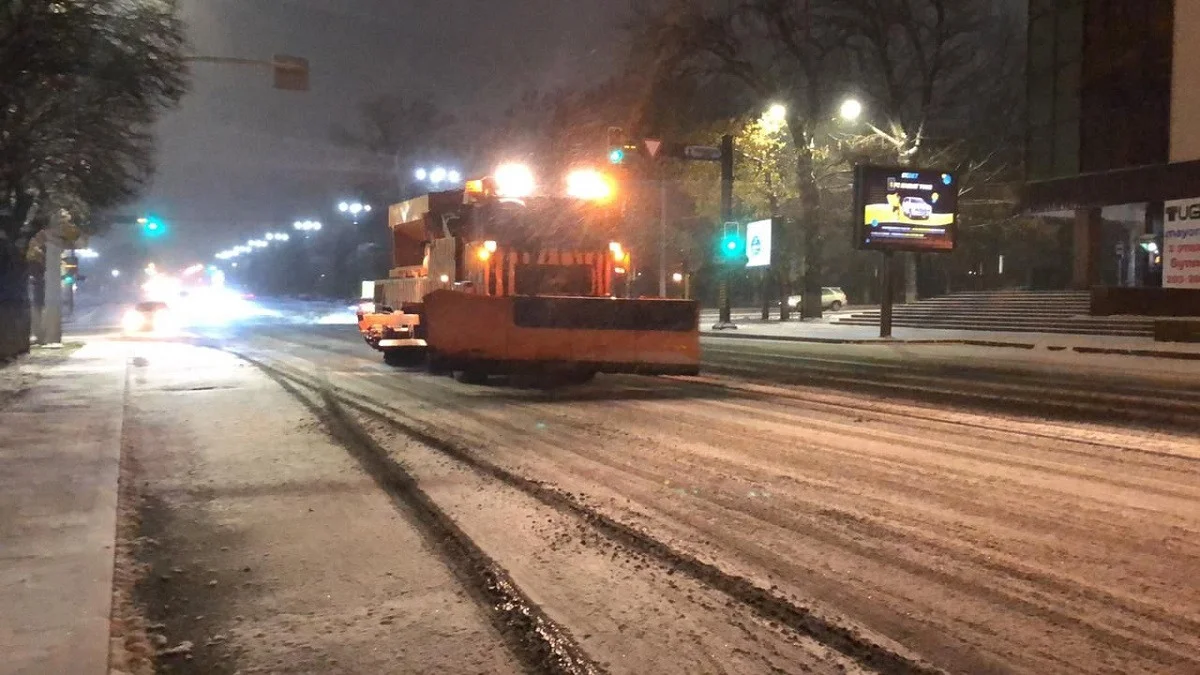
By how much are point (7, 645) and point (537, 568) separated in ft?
→ 9.30

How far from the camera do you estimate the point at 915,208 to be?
35.0 m

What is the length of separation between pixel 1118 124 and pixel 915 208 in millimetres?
8566

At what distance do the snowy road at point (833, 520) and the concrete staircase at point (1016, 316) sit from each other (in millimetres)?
20402

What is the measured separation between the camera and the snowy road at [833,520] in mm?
5305

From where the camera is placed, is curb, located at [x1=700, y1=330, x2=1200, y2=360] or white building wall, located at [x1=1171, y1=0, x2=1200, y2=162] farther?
white building wall, located at [x1=1171, y1=0, x2=1200, y2=162]

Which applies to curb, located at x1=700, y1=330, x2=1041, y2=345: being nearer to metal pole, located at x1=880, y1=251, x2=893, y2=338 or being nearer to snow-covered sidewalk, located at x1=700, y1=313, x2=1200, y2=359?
snow-covered sidewalk, located at x1=700, y1=313, x2=1200, y2=359

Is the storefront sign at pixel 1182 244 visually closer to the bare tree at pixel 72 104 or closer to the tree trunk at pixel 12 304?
the bare tree at pixel 72 104

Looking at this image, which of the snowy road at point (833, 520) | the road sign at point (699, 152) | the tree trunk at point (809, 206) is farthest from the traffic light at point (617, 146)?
the tree trunk at point (809, 206)

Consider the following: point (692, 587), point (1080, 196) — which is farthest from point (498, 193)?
point (1080, 196)

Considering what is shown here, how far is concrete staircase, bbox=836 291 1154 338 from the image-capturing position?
34500 millimetres

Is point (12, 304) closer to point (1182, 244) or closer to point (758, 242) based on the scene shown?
point (758, 242)

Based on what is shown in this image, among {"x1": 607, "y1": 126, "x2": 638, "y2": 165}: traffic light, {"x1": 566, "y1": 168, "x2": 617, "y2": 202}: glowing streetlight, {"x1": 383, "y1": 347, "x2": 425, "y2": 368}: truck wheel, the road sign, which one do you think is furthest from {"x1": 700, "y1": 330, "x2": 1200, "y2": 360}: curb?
{"x1": 383, "y1": 347, "x2": 425, "y2": 368}: truck wheel

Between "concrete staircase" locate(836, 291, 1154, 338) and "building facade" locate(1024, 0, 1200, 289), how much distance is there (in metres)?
1.80

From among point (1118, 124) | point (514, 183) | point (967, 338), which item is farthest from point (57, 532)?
point (1118, 124)
